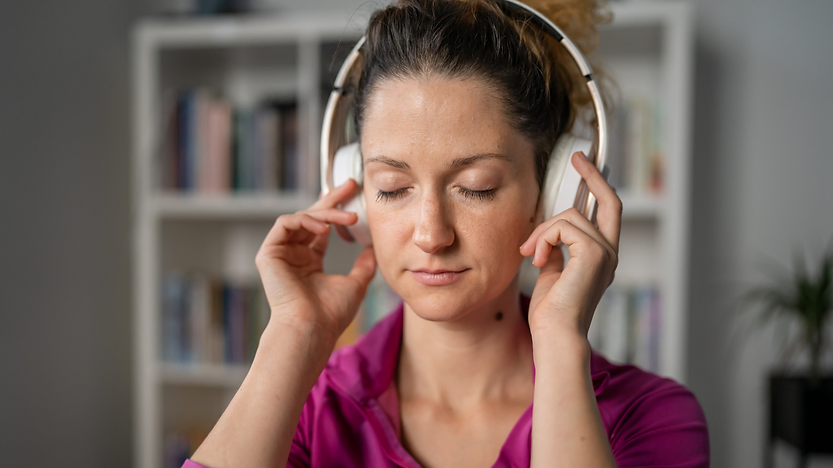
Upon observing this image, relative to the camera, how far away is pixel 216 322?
2.33 m

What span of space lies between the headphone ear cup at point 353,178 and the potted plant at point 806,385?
158 cm

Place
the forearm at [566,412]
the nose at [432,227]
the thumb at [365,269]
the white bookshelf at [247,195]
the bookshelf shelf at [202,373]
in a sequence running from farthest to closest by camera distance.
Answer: the bookshelf shelf at [202,373] < the white bookshelf at [247,195] < the thumb at [365,269] < the nose at [432,227] < the forearm at [566,412]

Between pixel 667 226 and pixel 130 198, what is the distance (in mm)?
2169

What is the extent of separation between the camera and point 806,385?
1.80 m

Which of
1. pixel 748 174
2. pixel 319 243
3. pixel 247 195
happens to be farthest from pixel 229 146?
pixel 748 174

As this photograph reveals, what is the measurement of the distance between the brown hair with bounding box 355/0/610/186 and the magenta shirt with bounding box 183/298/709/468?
37 cm

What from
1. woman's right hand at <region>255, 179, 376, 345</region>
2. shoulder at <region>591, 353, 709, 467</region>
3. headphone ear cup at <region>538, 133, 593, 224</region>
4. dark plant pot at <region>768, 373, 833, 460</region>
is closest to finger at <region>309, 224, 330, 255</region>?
woman's right hand at <region>255, 179, 376, 345</region>

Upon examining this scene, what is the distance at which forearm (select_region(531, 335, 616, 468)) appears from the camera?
710mm

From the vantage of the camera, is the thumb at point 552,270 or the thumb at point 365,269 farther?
the thumb at point 365,269

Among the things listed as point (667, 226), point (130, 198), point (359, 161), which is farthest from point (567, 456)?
point (130, 198)

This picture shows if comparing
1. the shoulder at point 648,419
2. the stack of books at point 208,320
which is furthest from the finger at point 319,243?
the stack of books at point 208,320

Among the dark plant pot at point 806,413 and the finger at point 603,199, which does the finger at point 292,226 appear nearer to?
the finger at point 603,199

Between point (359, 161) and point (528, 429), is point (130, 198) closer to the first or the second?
point (359, 161)

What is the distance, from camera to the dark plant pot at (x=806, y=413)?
176 centimetres
